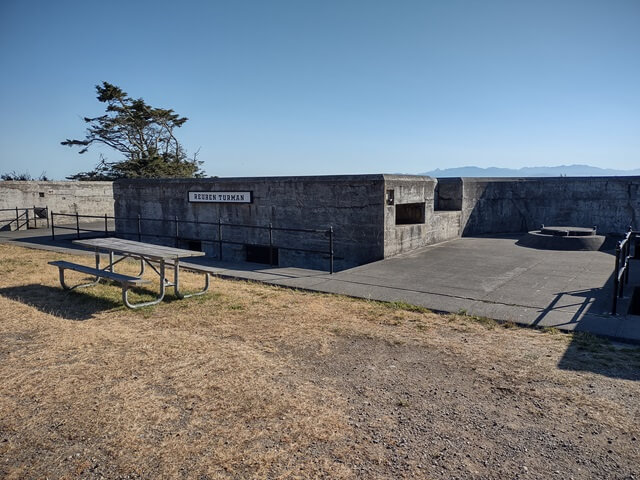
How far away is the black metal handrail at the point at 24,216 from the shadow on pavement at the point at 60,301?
13.5m

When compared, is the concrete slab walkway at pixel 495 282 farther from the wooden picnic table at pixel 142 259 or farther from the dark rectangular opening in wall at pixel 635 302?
the wooden picnic table at pixel 142 259

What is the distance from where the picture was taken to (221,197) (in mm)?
12023

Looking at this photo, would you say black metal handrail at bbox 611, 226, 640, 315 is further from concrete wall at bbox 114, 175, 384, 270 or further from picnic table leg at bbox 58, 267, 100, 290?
picnic table leg at bbox 58, 267, 100, 290

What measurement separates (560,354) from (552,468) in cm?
210

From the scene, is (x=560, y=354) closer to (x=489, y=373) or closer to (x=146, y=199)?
(x=489, y=373)

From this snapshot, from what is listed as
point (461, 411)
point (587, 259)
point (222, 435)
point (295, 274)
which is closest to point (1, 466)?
point (222, 435)

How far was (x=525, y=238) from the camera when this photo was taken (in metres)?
13.0

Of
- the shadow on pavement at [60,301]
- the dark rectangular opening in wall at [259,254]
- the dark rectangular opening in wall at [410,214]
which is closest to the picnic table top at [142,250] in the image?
the shadow on pavement at [60,301]

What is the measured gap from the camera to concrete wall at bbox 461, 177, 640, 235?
14398 millimetres

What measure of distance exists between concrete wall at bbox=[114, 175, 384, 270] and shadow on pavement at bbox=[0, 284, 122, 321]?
4475mm

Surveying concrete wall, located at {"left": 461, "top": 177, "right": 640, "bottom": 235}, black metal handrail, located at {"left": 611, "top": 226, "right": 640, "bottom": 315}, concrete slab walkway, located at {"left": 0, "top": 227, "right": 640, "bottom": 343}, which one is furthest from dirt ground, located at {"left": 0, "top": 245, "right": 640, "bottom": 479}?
concrete wall, located at {"left": 461, "top": 177, "right": 640, "bottom": 235}

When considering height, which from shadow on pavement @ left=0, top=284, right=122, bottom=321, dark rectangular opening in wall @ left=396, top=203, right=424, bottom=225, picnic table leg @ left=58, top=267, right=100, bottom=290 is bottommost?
shadow on pavement @ left=0, top=284, right=122, bottom=321

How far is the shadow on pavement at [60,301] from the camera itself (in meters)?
6.18

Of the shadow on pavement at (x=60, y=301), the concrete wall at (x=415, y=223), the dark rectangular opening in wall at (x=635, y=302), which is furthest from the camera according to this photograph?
the concrete wall at (x=415, y=223)
